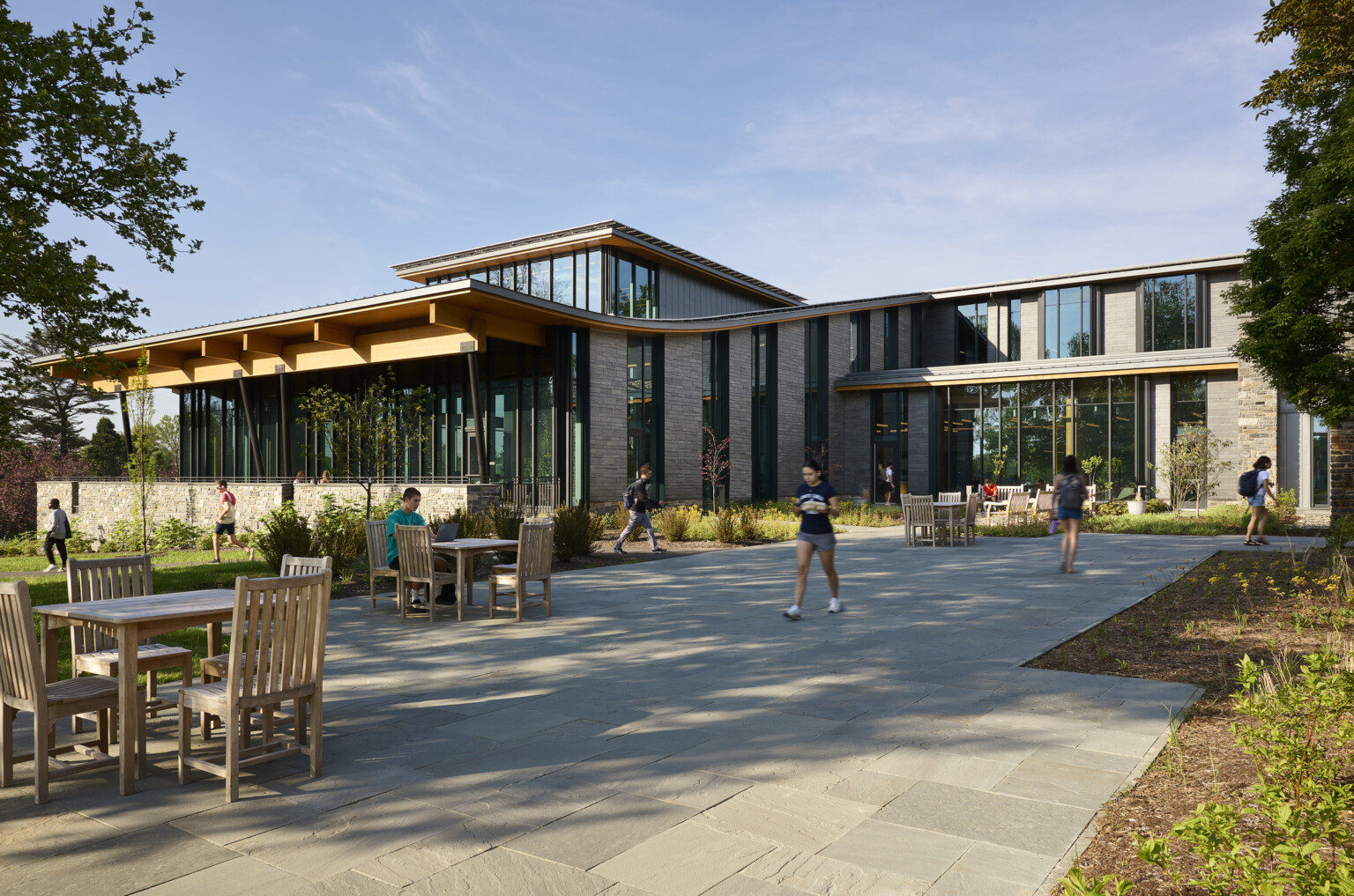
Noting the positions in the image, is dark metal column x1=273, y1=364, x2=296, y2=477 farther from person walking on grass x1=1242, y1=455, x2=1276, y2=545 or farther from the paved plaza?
person walking on grass x1=1242, y1=455, x2=1276, y2=545

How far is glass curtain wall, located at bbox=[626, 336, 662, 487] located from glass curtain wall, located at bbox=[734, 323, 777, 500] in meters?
4.62

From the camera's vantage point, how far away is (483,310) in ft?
72.2

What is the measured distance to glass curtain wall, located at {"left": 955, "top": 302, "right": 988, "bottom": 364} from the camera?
3559cm

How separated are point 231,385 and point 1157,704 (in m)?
34.3

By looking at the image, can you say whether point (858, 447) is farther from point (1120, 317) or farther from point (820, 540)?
point (820, 540)

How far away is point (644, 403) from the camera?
2477 centimetres

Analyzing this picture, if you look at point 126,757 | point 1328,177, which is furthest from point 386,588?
point 1328,177

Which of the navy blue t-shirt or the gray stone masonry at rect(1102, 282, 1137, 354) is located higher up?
the gray stone masonry at rect(1102, 282, 1137, 354)

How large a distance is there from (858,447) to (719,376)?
850 centimetres

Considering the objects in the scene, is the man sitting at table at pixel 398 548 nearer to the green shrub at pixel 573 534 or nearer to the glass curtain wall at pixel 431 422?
the green shrub at pixel 573 534

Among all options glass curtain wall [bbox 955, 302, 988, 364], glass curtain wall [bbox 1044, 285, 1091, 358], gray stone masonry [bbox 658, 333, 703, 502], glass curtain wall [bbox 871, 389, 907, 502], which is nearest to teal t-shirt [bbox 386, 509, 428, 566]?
gray stone masonry [bbox 658, 333, 703, 502]

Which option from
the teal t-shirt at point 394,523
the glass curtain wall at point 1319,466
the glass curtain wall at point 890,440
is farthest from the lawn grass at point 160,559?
the glass curtain wall at point 1319,466

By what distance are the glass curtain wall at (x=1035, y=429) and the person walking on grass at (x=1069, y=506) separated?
17.6m

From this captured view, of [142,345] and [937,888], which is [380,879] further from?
[142,345]
